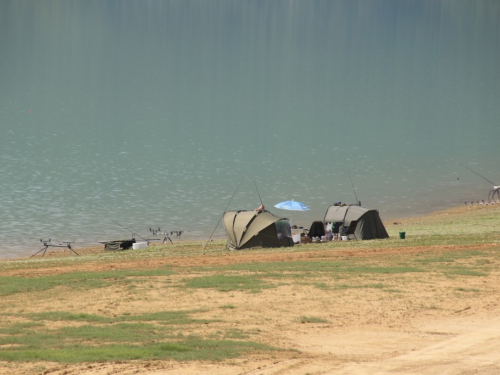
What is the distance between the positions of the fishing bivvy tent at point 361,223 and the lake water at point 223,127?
10.9 metres

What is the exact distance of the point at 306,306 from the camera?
20094mm

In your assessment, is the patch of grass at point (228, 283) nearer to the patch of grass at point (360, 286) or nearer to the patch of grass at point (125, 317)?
the patch of grass at point (360, 286)

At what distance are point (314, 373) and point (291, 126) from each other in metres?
72.9

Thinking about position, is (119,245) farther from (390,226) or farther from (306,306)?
(306,306)

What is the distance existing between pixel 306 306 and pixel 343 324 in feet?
5.53

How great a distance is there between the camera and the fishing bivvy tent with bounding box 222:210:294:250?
33000 millimetres

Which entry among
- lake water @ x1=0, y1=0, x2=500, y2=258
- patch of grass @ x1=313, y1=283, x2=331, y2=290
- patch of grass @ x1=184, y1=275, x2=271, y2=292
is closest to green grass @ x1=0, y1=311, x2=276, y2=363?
patch of grass @ x1=184, y1=275, x2=271, y2=292

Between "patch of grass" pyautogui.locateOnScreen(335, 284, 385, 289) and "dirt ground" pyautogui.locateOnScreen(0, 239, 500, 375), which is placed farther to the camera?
"patch of grass" pyautogui.locateOnScreen(335, 284, 385, 289)

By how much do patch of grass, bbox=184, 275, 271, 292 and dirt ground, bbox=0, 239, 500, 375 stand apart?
40 cm

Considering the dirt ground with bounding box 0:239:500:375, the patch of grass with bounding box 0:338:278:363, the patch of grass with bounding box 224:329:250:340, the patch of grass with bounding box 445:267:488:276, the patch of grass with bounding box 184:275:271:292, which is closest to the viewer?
the dirt ground with bounding box 0:239:500:375

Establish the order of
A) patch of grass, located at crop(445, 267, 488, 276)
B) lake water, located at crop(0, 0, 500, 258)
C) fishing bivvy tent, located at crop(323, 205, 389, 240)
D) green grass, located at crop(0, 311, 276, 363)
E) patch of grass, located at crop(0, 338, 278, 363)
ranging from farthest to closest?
lake water, located at crop(0, 0, 500, 258)
fishing bivvy tent, located at crop(323, 205, 389, 240)
patch of grass, located at crop(445, 267, 488, 276)
green grass, located at crop(0, 311, 276, 363)
patch of grass, located at crop(0, 338, 278, 363)

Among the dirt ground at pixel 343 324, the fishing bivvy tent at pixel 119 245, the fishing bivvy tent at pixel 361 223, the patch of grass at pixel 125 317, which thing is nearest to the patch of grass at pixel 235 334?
the dirt ground at pixel 343 324

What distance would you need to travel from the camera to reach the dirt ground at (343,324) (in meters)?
14.7

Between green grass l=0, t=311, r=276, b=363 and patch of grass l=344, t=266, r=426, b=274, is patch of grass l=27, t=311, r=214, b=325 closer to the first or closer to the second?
green grass l=0, t=311, r=276, b=363
